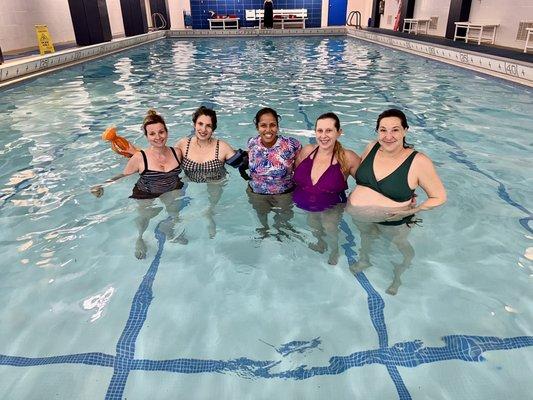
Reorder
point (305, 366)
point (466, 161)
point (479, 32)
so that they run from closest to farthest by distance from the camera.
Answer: point (305, 366)
point (466, 161)
point (479, 32)

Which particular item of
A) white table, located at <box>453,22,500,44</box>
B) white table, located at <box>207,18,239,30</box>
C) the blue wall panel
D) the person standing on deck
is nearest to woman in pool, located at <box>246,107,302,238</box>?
white table, located at <box>453,22,500,44</box>

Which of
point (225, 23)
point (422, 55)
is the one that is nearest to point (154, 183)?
point (422, 55)

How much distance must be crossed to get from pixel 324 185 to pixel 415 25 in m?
17.7

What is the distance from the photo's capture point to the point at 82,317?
2.47 metres

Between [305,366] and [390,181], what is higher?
[390,181]

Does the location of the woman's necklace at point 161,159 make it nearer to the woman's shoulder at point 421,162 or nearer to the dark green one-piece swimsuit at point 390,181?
the dark green one-piece swimsuit at point 390,181

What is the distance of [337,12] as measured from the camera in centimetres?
2570

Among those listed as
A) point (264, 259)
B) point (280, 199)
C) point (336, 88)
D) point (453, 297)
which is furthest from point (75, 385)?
point (336, 88)

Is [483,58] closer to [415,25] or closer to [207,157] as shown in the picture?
[207,157]

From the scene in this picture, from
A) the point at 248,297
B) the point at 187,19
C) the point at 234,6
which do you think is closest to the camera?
the point at 248,297

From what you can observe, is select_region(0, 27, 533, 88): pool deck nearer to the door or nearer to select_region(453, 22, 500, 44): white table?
select_region(453, 22, 500, 44): white table

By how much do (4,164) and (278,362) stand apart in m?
4.36

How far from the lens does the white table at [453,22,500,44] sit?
1179 centimetres

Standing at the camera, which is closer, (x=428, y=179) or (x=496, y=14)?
(x=428, y=179)
